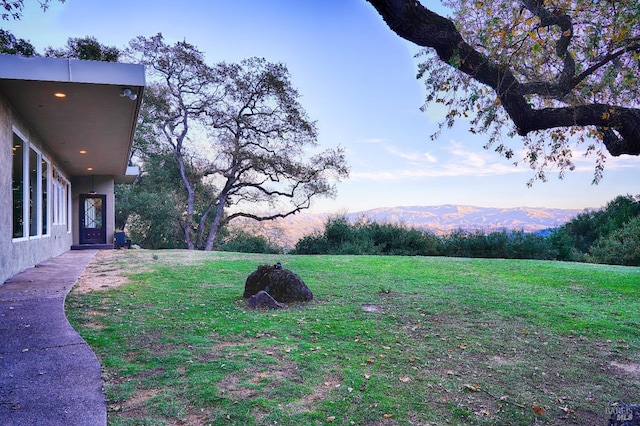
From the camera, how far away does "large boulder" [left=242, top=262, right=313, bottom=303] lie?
578cm

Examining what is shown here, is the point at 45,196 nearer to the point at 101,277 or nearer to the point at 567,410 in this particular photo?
the point at 101,277

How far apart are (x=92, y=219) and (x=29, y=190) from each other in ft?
31.7

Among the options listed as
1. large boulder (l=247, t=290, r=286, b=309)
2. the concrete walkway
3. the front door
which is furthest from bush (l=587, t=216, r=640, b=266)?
the front door

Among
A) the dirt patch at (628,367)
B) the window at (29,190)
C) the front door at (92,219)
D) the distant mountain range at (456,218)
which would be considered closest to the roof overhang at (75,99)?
the window at (29,190)

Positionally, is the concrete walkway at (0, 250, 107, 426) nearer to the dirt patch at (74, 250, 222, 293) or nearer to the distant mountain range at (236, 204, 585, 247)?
the dirt patch at (74, 250, 222, 293)

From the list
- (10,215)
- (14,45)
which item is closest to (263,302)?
(14,45)

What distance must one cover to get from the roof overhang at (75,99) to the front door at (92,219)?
729 cm

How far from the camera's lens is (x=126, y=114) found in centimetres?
789

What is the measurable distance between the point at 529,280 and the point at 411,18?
6.90 m

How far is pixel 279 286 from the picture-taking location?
5.85 meters

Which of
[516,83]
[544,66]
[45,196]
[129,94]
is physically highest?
[129,94]

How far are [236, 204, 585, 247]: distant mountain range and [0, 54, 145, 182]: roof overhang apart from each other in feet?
32.5

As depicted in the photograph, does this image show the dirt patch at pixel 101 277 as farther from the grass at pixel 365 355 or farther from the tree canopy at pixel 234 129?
the tree canopy at pixel 234 129

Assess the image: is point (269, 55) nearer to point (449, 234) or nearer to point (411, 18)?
point (449, 234)
